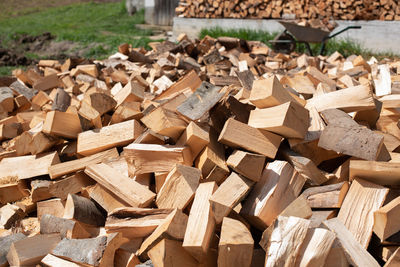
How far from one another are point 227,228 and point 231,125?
499 mm

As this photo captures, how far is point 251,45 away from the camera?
18.4 feet

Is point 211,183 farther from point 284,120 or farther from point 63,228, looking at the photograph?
point 63,228

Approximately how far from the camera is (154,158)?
1.71 metres

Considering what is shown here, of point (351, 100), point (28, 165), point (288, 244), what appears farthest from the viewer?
point (28, 165)

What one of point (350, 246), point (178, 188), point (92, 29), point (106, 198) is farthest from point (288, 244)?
point (92, 29)

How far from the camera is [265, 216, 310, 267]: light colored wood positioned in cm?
121

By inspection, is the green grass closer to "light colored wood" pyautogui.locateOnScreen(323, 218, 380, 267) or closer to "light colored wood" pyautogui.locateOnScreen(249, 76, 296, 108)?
"light colored wood" pyautogui.locateOnScreen(249, 76, 296, 108)

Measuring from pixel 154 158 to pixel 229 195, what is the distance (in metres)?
0.45

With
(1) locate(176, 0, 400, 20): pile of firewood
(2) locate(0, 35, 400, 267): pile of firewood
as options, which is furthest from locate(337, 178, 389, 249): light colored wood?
(1) locate(176, 0, 400, 20): pile of firewood

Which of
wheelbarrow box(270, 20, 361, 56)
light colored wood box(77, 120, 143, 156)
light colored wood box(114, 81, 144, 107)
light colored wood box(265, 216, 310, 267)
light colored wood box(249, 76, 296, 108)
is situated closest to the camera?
light colored wood box(265, 216, 310, 267)

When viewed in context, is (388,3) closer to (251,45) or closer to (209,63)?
(251,45)

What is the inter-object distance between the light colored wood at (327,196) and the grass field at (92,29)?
547 centimetres

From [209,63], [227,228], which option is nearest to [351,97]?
[227,228]

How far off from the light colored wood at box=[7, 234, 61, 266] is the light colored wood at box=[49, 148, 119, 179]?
0.47 metres
